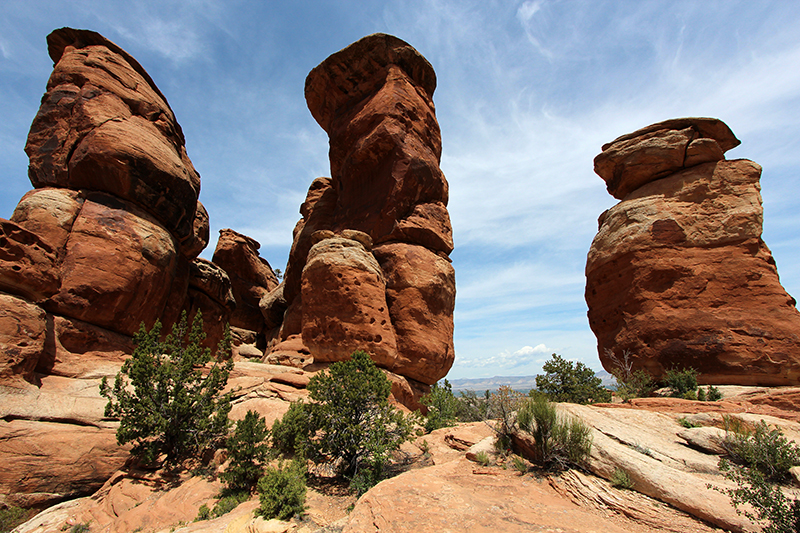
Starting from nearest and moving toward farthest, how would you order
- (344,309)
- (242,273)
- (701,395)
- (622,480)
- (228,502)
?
(622,480)
(228,502)
(701,395)
(344,309)
(242,273)

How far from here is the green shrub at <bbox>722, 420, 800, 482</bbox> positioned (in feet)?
18.3

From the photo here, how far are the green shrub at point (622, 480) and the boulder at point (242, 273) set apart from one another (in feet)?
82.9

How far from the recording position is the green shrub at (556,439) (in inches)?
244

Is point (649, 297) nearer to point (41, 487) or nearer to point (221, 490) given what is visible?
point (221, 490)

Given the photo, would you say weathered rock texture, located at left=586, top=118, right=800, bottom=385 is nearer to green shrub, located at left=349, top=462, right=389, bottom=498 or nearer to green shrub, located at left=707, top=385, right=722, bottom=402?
green shrub, located at left=707, top=385, right=722, bottom=402

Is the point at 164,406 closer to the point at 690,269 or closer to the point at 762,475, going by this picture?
the point at 762,475

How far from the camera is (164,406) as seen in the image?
316 inches

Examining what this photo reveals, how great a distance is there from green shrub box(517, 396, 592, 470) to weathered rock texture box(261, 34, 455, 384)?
19.5ft

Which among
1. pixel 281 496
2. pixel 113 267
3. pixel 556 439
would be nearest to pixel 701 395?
pixel 556 439

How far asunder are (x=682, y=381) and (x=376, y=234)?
1151 centimetres

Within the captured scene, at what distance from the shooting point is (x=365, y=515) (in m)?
4.86

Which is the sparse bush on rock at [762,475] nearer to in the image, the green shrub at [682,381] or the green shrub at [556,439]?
the green shrub at [556,439]

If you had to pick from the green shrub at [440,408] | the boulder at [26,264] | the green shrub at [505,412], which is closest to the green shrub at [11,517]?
the boulder at [26,264]

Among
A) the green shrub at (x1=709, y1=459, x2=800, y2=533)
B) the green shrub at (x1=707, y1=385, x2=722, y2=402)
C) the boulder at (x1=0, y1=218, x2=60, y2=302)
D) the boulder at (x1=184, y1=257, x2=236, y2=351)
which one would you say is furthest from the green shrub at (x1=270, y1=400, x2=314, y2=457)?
the boulder at (x1=184, y1=257, x2=236, y2=351)
